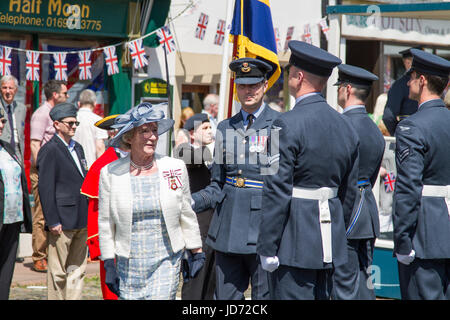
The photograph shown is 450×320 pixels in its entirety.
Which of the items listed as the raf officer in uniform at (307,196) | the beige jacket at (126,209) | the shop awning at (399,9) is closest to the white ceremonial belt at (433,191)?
the raf officer in uniform at (307,196)

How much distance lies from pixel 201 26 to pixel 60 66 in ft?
9.48

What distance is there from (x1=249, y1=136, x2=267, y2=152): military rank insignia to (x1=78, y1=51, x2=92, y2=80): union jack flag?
5.77 m

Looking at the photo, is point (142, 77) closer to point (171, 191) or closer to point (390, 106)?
point (390, 106)

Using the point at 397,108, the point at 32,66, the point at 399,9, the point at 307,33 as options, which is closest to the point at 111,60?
the point at 32,66

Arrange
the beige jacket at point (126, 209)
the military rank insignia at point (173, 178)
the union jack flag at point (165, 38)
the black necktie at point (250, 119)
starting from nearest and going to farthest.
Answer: the beige jacket at point (126, 209) < the military rank insignia at point (173, 178) < the black necktie at point (250, 119) < the union jack flag at point (165, 38)

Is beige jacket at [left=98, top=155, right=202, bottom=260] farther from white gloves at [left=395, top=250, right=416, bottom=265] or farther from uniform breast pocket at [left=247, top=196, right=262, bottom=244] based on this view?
white gloves at [left=395, top=250, right=416, bottom=265]

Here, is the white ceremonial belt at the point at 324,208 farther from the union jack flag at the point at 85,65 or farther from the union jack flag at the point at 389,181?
the union jack flag at the point at 85,65

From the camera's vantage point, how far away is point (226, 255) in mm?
5723

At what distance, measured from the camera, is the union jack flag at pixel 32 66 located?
10.5 m

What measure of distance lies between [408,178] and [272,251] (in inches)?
50.4

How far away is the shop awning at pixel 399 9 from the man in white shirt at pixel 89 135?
11.0 ft

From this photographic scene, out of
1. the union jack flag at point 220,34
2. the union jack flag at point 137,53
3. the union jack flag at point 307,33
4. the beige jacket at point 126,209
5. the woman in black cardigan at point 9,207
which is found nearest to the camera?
the beige jacket at point 126,209

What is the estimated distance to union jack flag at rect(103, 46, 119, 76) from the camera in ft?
37.0

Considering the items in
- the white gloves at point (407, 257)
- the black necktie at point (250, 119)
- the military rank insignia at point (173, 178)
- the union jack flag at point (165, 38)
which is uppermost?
the union jack flag at point (165, 38)
